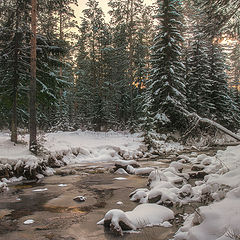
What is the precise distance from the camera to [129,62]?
26.5 meters

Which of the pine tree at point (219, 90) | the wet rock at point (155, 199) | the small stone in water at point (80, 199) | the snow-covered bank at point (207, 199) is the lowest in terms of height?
the small stone in water at point (80, 199)

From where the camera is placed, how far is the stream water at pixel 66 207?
4.70 m

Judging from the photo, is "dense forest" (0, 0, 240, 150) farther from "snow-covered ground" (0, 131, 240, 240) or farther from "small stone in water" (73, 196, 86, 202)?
"small stone in water" (73, 196, 86, 202)

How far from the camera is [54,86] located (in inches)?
577

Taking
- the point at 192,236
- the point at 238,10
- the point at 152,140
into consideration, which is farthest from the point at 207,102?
the point at 192,236

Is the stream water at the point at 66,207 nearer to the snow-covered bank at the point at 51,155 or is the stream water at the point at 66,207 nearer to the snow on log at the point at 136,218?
the snow on log at the point at 136,218

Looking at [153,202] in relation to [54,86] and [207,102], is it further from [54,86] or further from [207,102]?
[207,102]

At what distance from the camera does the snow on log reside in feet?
15.9

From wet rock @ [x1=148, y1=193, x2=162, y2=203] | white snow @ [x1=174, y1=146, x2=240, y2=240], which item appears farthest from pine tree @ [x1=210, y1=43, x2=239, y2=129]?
white snow @ [x1=174, y1=146, x2=240, y2=240]

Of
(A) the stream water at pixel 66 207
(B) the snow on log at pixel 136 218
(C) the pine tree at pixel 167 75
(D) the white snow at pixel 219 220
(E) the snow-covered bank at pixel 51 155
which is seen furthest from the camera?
(C) the pine tree at pixel 167 75

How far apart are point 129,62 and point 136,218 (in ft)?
75.1

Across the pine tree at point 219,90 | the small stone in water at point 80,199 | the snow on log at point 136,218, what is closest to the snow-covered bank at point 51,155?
the small stone in water at point 80,199

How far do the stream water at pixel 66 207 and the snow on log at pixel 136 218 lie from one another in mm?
177

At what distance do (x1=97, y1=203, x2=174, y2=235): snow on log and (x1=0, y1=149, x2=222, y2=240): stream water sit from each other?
177 millimetres
